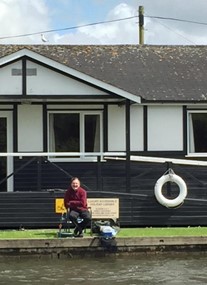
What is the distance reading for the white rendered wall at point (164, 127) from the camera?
1825 cm

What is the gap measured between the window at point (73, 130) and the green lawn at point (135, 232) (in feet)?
10.8

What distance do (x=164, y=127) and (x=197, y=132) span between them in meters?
1.06

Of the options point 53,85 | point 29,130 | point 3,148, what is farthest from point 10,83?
point 3,148

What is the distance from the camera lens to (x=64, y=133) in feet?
59.7

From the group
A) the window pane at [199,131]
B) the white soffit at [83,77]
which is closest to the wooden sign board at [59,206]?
the white soffit at [83,77]

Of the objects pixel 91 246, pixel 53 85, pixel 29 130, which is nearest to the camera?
pixel 91 246

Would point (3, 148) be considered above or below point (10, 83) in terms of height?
below

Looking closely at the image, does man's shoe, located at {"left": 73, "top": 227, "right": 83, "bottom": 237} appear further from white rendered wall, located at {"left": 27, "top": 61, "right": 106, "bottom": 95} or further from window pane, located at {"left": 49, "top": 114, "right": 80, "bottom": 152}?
window pane, located at {"left": 49, "top": 114, "right": 80, "bottom": 152}

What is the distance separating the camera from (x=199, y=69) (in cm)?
2036

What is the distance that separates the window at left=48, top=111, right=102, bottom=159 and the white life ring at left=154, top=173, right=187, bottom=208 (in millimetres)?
2630

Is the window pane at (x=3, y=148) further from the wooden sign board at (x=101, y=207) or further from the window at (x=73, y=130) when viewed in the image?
the wooden sign board at (x=101, y=207)

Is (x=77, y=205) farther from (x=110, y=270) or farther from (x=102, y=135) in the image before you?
(x=102, y=135)

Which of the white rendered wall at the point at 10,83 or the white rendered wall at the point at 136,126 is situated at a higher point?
the white rendered wall at the point at 10,83

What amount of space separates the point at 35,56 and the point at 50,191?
3181 mm
